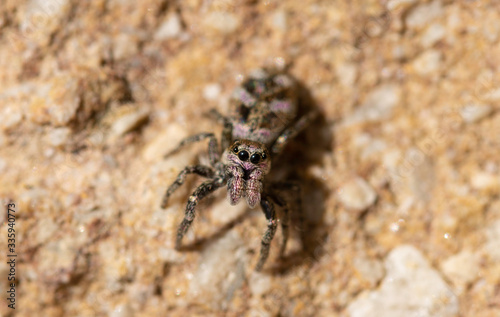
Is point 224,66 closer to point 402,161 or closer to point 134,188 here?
point 134,188

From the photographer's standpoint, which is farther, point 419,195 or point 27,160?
point 419,195

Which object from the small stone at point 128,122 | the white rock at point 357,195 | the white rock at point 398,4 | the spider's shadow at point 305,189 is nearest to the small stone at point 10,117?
the small stone at point 128,122

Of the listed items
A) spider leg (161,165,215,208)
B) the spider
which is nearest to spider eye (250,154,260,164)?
the spider

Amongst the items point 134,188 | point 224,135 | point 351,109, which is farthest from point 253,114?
point 134,188

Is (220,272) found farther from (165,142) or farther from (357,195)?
(357,195)

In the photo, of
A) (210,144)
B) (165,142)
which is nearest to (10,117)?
(165,142)

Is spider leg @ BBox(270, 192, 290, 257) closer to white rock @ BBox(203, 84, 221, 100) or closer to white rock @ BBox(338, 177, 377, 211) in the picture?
white rock @ BBox(338, 177, 377, 211)
